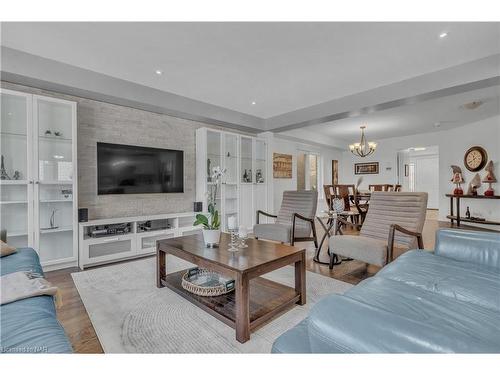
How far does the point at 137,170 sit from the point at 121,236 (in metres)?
1.07

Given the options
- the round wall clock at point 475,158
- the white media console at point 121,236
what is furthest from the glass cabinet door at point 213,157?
the round wall clock at point 475,158

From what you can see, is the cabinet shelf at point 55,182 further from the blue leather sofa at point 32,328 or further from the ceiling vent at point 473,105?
the ceiling vent at point 473,105

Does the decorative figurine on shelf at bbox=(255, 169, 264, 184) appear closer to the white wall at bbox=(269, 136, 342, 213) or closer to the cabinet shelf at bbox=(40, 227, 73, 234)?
the white wall at bbox=(269, 136, 342, 213)

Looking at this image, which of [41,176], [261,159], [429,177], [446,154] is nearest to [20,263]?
[41,176]

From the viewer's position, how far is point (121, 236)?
3.42 meters

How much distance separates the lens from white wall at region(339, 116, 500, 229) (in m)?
5.48

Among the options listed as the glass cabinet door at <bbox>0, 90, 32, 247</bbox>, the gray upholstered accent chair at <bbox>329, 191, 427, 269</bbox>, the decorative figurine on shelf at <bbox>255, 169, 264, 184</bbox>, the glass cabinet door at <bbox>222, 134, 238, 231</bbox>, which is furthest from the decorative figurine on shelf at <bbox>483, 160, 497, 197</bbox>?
the glass cabinet door at <bbox>0, 90, 32, 247</bbox>

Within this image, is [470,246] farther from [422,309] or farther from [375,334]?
[375,334]

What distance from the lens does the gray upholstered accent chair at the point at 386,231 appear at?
2.45 metres

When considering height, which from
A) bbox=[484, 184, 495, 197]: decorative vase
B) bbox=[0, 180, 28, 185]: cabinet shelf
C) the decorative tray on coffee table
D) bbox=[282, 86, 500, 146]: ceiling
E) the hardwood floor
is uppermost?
bbox=[282, 86, 500, 146]: ceiling

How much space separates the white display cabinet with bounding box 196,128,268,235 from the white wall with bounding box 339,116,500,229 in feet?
14.8

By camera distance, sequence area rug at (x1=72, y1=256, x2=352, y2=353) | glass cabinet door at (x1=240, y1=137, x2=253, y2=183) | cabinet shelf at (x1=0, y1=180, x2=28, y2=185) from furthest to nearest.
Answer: glass cabinet door at (x1=240, y1=137, x2=253, y2=183)
cabinet shelf at (x1=0, y1=180, x2=28, y2=185)
area rug at (x1=72, y1=256, x2=352, y2=353)

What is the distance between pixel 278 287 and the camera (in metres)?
2.22

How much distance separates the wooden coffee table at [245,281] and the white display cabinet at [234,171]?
2.30 meters
